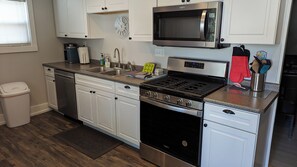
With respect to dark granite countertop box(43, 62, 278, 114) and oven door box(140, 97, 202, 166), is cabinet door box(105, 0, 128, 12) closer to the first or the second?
oven door box(140, 97, 202, 166)

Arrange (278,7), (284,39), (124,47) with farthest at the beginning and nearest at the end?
(124,47) → (284,39) → (278,7)

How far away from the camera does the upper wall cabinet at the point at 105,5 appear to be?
107 inches

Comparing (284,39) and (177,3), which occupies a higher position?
(177,3)

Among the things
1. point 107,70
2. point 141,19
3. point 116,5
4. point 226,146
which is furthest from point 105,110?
point 226,146

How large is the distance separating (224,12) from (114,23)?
6.08 feet

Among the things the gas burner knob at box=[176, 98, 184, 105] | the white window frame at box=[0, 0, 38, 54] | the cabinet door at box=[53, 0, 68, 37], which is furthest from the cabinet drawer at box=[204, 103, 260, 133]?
the white window frame at box=[0, 0, 38, 54]

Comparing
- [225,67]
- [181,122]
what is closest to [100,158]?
[181,122]

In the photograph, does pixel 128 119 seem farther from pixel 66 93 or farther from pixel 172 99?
pixel 66 93

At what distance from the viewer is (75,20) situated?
3467 mm

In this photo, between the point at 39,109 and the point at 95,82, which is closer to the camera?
the point at 95,82

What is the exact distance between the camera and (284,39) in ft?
6.52

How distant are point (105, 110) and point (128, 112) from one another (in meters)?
0.46

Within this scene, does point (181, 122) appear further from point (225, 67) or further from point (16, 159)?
point (16, 159)

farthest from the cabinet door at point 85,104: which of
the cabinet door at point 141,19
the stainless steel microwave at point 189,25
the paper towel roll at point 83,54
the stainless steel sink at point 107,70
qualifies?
the stainless steel microwave at point 189,25
